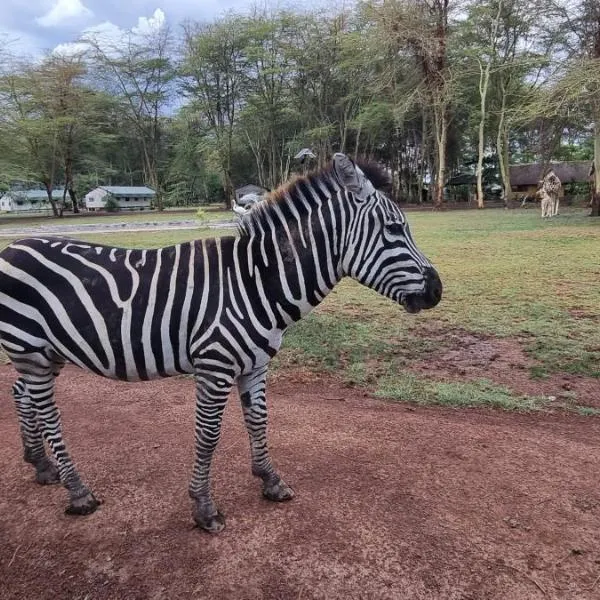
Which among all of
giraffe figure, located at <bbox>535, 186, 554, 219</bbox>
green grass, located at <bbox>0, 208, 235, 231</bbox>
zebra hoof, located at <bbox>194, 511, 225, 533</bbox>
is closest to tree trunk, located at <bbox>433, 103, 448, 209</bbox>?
giraffe figure, located at <bbox>535, 186, 554, 219</bbox>

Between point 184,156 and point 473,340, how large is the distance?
57.1 meters

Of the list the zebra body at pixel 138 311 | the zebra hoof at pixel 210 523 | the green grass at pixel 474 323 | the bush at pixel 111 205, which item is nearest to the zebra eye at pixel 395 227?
the zebra body at pixel 138 311

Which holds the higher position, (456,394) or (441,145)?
(441,145)

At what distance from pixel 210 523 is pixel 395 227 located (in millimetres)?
2109

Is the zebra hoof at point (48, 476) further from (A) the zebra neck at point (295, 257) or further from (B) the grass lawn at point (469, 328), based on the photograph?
(B) the grass lawn at point (469, 328)

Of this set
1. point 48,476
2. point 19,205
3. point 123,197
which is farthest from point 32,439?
point 19,205

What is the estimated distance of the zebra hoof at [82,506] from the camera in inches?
120

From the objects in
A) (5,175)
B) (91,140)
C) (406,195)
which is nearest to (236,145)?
(91,140)

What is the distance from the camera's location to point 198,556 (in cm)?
267

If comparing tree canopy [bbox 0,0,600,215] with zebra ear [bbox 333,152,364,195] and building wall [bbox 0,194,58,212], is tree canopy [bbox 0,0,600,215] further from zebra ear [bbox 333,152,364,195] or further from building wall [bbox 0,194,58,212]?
zebra ear [bbox 333,152,364,195]

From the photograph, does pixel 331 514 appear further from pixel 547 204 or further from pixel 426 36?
pixel 426 36

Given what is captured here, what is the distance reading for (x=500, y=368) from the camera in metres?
5.72

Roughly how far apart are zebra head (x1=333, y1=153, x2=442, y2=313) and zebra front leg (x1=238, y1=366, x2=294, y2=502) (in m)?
0.97

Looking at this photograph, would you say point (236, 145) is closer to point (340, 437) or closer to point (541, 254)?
point (541, 254)
